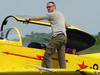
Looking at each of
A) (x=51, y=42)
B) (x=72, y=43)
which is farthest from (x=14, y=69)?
(x=72, y=43)

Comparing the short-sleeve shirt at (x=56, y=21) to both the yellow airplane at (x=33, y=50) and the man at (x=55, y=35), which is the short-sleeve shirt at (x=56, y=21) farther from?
the yellow airplane at (x=33, y=50)

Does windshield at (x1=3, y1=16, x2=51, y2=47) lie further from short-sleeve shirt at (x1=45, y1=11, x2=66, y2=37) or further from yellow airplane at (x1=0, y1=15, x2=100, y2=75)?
short-sleeve shirt at (x1=45, y1=11, x2=66, y2=37)

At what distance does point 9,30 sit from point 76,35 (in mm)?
1697

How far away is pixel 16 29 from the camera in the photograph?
7949mm

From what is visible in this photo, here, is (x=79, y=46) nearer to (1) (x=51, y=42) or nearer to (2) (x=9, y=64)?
(1) (x=51, y=42)

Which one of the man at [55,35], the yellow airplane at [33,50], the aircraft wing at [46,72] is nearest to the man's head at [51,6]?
the man at [55,35]

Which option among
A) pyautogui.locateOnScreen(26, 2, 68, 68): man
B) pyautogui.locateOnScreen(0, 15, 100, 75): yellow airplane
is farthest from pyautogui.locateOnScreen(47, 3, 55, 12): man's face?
pyautogui.locateOnScreen(0, 15, 100, 75): yellow airplane

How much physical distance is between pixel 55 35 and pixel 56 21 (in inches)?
12.6

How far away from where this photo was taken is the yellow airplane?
287 inches

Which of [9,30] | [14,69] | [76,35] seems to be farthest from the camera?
[76,35]

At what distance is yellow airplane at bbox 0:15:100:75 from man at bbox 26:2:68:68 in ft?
0.57

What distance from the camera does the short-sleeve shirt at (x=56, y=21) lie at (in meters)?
7.58

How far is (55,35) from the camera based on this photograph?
25.2 feet

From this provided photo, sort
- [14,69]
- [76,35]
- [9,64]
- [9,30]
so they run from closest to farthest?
[14,69], [9,64], [9,30], [76,35]
